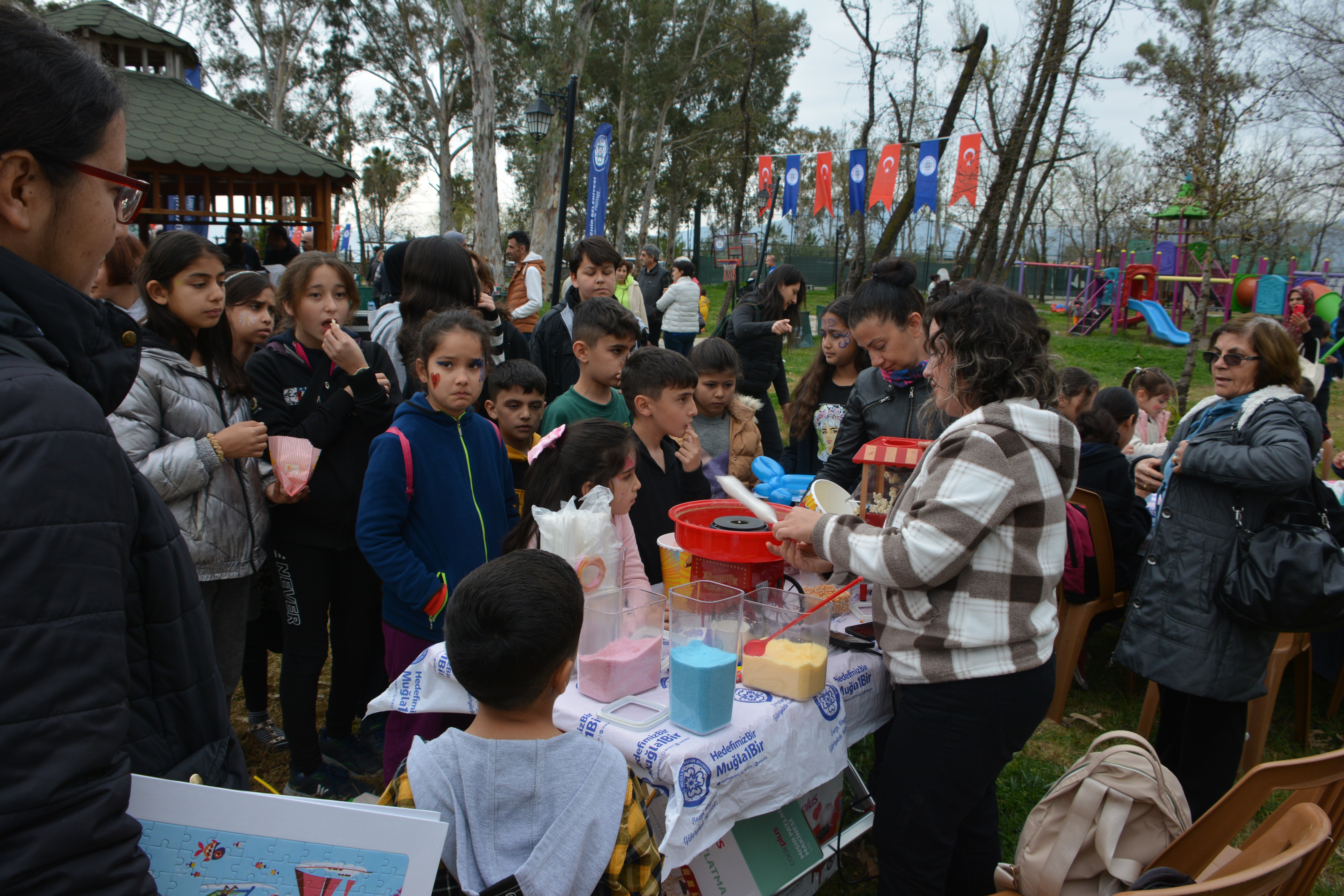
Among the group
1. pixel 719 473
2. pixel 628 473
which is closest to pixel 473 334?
pixel 628 473

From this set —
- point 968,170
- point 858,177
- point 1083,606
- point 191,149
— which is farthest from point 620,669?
point 858,177

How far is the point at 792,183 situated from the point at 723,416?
11.7 m

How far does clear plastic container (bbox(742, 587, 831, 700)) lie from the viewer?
1.92 m

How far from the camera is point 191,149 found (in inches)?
420

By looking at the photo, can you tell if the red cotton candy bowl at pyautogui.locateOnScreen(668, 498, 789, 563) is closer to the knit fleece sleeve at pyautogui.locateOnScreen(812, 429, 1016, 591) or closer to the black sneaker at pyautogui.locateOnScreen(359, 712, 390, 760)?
the knit fleece sleeve at pyautogui.locateOnScreen(812, 429, 1016, 591)

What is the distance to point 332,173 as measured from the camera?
1206 cm

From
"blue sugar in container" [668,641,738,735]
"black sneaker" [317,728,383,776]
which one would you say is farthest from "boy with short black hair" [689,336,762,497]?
"blue sugar in container" [668,641,738,735]

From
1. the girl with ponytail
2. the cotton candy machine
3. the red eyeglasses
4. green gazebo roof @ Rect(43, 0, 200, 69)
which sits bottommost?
the cotton candy machine

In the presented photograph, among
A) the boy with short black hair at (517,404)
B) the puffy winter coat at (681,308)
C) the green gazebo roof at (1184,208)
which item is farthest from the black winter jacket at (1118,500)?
the puffy winter coat at (681,308)

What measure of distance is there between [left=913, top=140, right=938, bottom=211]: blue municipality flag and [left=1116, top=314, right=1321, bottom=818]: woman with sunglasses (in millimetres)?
8537

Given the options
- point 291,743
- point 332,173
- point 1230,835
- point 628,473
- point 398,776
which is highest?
point 332,173

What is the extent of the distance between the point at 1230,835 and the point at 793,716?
935mm

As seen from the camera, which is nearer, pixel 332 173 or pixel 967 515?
pixel 967 515

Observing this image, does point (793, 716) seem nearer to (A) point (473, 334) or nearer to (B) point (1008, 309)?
(B) point (1008, 309)
